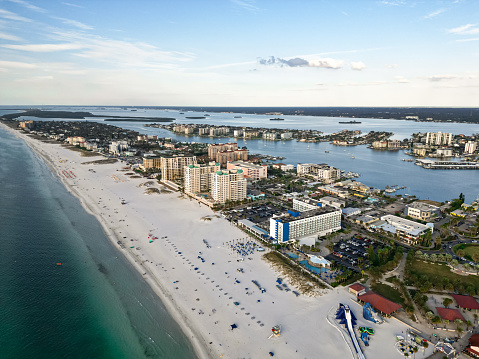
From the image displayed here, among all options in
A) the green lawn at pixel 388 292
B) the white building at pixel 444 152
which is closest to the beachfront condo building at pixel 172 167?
the green lawn at pixel 388 292

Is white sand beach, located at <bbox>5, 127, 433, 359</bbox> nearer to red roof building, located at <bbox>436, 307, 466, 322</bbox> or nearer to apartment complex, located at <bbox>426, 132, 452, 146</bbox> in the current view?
red roof building, located at <bbox>436, 307, 466, 322</bbox>

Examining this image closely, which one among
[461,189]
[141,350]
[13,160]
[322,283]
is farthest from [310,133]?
[141,350]

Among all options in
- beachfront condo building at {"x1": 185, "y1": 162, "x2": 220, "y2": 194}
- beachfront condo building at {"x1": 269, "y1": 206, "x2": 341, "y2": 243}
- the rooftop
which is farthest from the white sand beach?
beachfront condo building at {"x1": 185, "y1": 162, "x2": 220, "y2": 194}

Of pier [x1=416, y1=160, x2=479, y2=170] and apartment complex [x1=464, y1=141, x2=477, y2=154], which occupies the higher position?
apartment complex [x1=464, y1=141, x2=477, y2=154]

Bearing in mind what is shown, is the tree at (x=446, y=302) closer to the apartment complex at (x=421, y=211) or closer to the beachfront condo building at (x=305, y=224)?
the beachfront condo building at (x=305, y=224)

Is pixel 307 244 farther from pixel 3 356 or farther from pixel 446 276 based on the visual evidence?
pixel 3 356

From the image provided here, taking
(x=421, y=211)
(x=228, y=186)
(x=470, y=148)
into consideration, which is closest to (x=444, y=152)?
(x=470, y=148)
